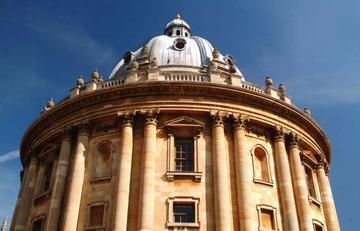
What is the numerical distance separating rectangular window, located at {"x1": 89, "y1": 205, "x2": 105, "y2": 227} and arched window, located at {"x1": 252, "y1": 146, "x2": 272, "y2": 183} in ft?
32.9

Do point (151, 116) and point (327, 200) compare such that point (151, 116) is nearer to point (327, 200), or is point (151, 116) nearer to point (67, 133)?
point (67, 133)

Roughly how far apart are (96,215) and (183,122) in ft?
26.2

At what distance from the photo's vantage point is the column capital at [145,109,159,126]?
26.8 metres

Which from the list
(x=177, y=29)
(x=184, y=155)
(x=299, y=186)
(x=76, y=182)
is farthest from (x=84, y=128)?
(x=177, y=29)

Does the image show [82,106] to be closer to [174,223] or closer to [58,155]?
[58,155]

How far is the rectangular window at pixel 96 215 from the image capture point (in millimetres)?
24706

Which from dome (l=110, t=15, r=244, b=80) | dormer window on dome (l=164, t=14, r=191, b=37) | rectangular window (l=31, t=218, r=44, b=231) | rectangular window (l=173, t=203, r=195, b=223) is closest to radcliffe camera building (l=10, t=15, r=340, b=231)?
rectangular window (l=173, t=203, r=195, b=223)

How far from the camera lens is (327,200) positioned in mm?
31203

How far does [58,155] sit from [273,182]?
1528 centimetres

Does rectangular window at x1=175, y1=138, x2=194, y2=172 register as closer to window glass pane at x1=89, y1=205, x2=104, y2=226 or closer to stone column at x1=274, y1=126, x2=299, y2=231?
window glass pane at x1=89, y1=205, x2=104, y2=226

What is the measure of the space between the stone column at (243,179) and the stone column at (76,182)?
32.3 ft

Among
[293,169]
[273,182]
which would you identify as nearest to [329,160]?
[293,169]

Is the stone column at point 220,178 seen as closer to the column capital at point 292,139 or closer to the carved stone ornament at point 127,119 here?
the carved stone ornament at point 127,119

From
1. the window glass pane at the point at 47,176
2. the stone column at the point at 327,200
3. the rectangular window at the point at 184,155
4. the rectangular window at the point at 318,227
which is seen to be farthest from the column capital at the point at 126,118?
the stone column at the point at 327,200
